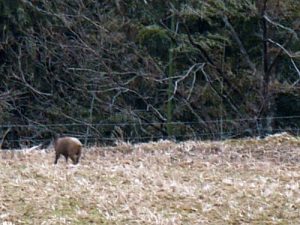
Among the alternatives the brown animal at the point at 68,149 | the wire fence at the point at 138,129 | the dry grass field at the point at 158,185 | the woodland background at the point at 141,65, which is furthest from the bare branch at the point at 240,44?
the brown animal at the point at 68,149

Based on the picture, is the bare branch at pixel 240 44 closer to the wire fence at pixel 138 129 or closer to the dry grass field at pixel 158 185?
the wire fence at pixel 138 129

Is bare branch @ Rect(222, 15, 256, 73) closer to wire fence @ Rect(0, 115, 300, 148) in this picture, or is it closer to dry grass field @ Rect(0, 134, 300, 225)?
wire fence @ Rect(0, 115, 300, 148)

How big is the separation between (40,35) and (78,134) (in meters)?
1.99

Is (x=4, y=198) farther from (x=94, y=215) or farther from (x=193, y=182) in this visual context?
(x=193, y=182)

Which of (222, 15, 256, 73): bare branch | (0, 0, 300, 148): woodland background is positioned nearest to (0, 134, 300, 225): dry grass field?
(0, 0, 300, 148): woodland background

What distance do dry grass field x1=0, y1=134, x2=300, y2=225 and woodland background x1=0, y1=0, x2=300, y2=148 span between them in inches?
194

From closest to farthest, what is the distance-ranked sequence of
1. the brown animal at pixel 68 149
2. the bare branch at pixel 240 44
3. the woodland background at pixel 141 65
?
the brown animal at pixel 68 149
the woodland background at pixel 141 65
the bare branch at pixel 240 44

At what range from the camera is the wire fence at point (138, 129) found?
11.9 meters

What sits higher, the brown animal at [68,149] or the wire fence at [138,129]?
the brown animal at [68,149]

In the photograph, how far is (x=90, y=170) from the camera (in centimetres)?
681

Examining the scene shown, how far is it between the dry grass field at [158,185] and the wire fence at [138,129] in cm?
350

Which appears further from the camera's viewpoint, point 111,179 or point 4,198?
point 111,179

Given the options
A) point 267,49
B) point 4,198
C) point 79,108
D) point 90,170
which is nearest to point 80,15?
point 79,108

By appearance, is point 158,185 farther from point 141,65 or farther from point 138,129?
point 141,65
